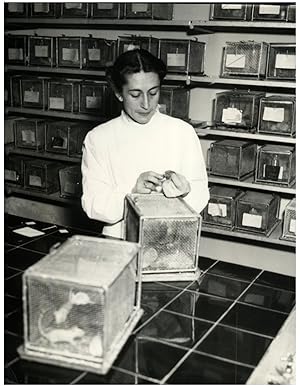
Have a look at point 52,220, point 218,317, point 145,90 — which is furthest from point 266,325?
point 52,220

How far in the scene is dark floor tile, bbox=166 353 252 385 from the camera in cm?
129

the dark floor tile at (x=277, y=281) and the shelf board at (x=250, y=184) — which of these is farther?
the shelf board at (x=250, y=184)

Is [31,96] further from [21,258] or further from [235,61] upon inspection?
[21,258]

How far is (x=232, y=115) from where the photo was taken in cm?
363

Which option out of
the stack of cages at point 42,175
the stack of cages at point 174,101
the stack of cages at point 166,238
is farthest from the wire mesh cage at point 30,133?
the stack of cages at point 166,238

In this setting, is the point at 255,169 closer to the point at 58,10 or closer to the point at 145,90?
the point at 145,90

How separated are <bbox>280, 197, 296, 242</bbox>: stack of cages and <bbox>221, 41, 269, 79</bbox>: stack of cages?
36.2 inches

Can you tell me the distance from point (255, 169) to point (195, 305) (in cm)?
216

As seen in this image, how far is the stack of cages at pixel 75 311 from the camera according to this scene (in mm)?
1242

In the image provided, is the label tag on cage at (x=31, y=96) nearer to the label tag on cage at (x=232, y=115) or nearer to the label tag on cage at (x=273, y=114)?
the label tag on cage at (x=232, y=115)

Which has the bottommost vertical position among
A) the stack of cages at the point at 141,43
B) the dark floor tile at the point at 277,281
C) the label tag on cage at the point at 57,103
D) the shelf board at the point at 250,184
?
the shelf board at the point at 250,184

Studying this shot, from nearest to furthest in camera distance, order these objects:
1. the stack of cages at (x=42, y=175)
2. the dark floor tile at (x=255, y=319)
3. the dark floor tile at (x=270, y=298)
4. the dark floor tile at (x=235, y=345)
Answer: the dark floor tile at (x=235, y=345)
the dark floor tile at (x=255, y=319)
the dark floor tile at (x=270, y=298)
the stack of cages at (x=42, y=175)

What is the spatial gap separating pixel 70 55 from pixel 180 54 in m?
0.95

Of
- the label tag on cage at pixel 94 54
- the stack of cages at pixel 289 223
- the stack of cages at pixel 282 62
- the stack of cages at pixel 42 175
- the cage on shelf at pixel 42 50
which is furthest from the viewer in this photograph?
the stack of cages at pixel 42 175
